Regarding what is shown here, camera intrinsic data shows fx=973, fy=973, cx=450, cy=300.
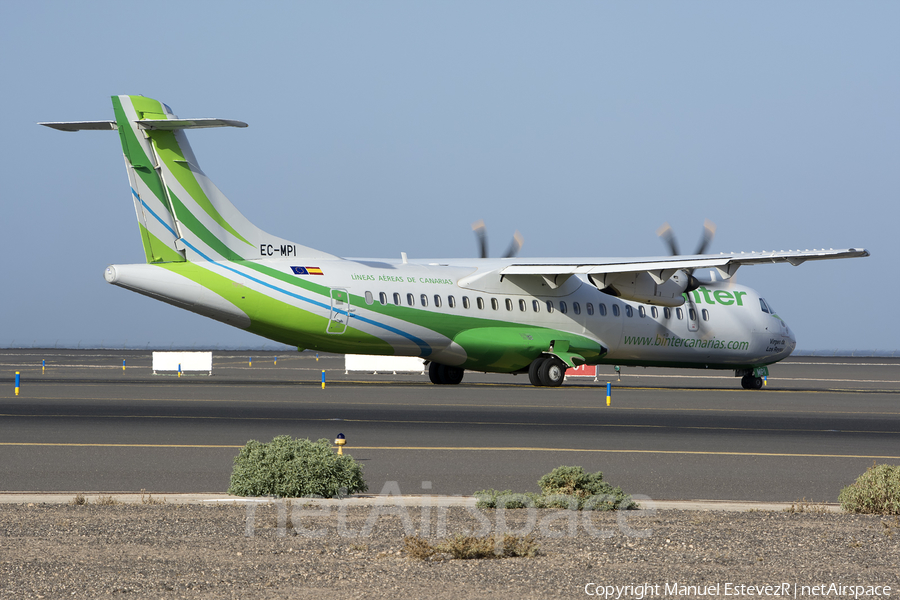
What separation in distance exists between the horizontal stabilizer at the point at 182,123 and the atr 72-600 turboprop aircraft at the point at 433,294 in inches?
1.6

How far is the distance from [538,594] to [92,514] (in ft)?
16.2

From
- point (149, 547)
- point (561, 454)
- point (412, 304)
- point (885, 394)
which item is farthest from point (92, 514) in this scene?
point (885, 394)

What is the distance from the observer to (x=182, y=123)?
26.9 meters

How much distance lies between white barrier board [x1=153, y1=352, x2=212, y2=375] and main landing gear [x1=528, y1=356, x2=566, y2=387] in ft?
58.7

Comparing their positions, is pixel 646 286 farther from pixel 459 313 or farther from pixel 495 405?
pixel 495 405

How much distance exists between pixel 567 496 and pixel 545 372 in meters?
22.2

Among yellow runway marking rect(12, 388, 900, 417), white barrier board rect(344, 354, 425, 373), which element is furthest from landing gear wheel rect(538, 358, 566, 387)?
white barrier board rect(344, 354, 425, 373)

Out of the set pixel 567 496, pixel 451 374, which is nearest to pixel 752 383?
pixel 451 374

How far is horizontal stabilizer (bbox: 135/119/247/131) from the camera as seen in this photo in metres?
26.2

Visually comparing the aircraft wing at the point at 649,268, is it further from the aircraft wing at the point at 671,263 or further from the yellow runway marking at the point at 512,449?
the yellow runway marking at the point at 512,449

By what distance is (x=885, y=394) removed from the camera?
34.5m

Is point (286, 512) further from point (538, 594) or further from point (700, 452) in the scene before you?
point (700, 452)

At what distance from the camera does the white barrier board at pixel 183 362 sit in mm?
44312

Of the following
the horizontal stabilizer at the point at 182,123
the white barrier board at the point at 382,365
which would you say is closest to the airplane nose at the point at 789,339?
the white barrier board at the point at 382,365
